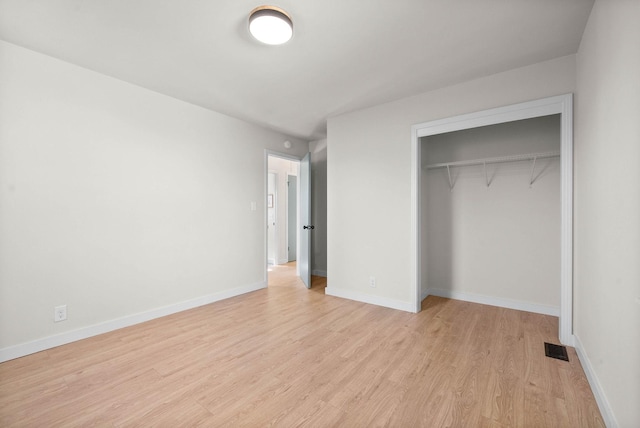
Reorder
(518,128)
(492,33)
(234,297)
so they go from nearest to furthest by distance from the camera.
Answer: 1. (492,33)
2. (518,128)
3. (234,297)

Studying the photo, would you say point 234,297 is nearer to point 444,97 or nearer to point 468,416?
point 468,416

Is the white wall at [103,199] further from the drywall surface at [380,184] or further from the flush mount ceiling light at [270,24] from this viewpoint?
the flush mount ceiling light at [270,24]

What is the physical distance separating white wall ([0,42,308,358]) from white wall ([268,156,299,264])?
2159 millimetres

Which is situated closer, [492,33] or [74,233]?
[492,33]

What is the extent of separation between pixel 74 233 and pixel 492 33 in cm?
393

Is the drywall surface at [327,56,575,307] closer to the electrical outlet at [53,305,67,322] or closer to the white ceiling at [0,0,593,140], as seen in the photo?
the white ceiling at [0,0,593,140]

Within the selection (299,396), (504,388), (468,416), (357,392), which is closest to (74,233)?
(299,396)

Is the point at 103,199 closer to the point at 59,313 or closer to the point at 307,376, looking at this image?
the point at 59,313

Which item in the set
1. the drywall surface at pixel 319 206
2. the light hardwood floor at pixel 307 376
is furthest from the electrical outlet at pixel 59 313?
the drywall surface at pixel 319 206

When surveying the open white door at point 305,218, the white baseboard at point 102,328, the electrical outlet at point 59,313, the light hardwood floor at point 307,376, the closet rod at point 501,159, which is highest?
the closet rod at point 501,159

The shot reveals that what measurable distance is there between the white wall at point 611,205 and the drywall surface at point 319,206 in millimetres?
3613

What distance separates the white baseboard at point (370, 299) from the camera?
3359mm

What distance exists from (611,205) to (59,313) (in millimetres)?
4143

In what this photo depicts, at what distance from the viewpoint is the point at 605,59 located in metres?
1.63
